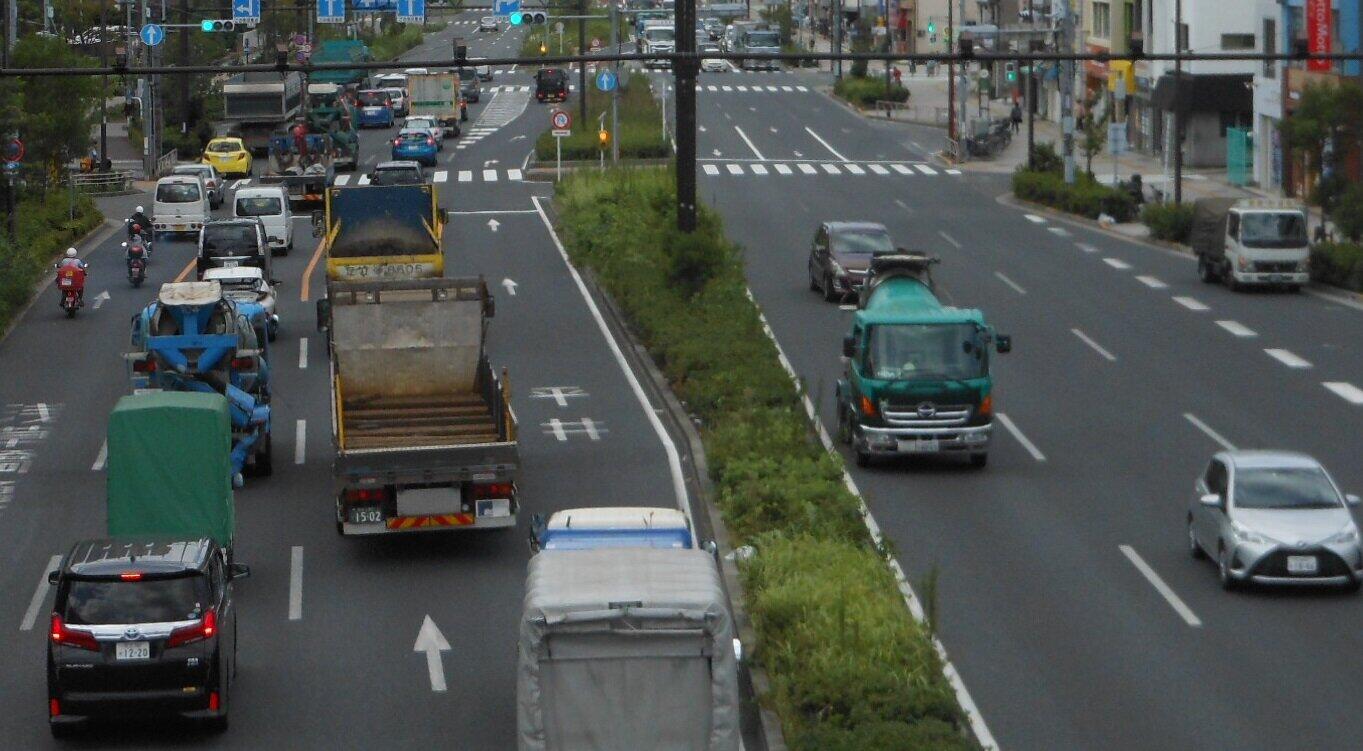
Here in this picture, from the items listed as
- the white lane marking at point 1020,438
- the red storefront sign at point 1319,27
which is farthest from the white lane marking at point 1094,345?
the red storefront sign at point 1319,27

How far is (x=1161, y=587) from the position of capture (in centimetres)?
2238

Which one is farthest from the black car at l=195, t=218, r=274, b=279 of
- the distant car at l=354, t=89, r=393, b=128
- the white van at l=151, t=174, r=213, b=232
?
the distant car at l=354, t=89, r=393, b=128

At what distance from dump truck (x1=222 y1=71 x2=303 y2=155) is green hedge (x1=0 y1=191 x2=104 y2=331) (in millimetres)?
18283

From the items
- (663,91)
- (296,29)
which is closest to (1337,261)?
(663,91)

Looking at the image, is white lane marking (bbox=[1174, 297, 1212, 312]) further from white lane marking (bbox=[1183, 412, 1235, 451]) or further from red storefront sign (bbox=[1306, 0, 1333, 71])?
red storefront sign (bbox=[1306, 0, 1333, 71])

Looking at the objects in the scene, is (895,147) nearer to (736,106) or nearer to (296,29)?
(736,106)

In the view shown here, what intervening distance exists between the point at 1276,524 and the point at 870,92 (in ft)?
286

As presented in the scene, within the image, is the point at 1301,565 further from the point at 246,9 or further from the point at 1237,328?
the point at 246,9

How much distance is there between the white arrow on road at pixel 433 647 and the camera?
19.2 metres

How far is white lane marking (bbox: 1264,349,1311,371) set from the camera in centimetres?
3634

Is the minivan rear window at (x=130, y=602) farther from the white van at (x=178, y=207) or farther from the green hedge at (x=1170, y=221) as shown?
the white van at (x=178, y=207)

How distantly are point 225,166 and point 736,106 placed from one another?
3883 centimetres

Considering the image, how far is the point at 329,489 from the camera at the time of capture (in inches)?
1091

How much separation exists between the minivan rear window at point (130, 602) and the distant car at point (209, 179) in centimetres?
4680
